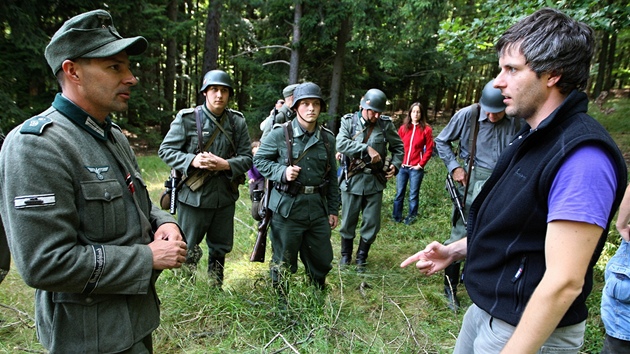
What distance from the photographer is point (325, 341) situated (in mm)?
3020

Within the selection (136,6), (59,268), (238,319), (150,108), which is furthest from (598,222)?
(150,108)

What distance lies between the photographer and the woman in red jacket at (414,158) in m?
7.37

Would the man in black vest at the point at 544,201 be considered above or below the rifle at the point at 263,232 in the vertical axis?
above

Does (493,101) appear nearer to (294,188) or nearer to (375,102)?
(375,102)

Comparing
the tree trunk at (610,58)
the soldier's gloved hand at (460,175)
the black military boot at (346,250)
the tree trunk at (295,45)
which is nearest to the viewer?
the soldier's gloved hand at (460,175)

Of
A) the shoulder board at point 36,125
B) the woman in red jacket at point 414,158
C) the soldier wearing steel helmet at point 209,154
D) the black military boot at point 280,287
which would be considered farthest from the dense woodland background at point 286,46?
the shoulder board at point 36,125

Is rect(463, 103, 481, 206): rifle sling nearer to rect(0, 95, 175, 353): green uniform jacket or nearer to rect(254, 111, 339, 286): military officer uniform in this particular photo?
rect(254, 111, 339, 286): military officer uniform

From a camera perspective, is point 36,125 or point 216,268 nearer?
point 36,125

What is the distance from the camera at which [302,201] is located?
4117 millimetres

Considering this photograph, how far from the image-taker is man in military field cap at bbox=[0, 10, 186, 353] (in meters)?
1.53

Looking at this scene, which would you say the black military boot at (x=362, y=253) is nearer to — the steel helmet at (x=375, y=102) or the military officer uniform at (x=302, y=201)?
the military officer uniform at (x=302, y=201)

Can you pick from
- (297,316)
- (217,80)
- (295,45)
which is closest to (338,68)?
(295,45)

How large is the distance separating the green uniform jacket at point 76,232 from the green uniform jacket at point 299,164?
7.23 feet

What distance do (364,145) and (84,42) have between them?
3814 millimetres
